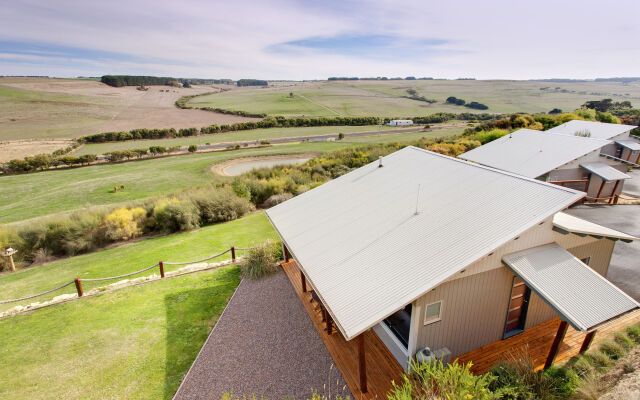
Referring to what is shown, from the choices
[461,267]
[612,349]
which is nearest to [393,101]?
[612,349]

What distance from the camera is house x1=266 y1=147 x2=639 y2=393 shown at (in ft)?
19.5

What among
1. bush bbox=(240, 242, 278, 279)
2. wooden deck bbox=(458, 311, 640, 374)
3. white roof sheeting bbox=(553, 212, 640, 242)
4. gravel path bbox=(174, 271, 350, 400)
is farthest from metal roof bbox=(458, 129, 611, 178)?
gravel path bbox=(174, 271, 350, 400)

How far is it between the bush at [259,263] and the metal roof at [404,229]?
6.90 feet

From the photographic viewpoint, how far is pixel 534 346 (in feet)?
24.1

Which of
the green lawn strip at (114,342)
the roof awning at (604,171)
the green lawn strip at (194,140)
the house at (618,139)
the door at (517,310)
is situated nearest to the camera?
the green lawn strip at (114,342)

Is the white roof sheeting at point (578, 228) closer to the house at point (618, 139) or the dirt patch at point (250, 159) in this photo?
the house at point (618, 139)

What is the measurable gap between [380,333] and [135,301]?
8.83 metres

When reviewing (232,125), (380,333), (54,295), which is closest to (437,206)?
(380,333)

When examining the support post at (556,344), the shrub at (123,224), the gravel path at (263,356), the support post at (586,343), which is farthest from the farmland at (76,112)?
the support post at (586,343)

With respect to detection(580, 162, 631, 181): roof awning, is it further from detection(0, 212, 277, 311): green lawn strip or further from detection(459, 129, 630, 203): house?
detection(0, 212, 277, 311): green lawn strip

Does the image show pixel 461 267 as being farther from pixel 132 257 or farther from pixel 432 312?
pixel 132 257

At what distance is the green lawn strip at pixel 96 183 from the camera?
2484cm

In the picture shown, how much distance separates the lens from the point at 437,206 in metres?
8.34

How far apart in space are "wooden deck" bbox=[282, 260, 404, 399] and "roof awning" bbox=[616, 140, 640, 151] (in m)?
27.7
